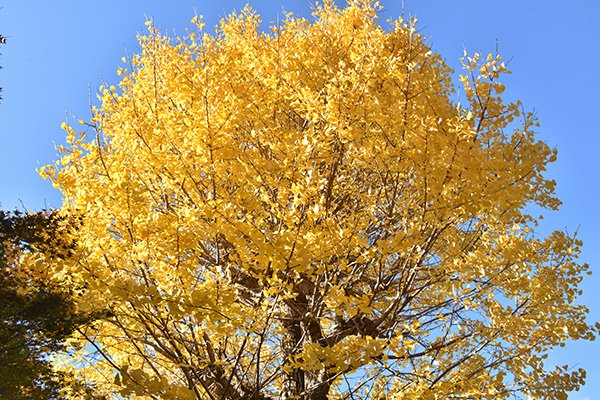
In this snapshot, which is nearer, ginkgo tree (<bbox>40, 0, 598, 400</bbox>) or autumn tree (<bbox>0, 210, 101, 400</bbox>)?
ginkgo tree (<bbox>40, 0, 598, 400</bbox>)

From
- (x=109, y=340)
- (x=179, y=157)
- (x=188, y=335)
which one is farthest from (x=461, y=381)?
(x=109, y=340)

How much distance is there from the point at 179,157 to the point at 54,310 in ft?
6.87

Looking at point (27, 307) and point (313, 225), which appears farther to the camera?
point (27, 307)

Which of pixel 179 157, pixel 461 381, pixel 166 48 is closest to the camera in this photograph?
pixel 179 157

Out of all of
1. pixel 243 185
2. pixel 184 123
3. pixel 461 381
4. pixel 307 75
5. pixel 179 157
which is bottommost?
pixel 461 381

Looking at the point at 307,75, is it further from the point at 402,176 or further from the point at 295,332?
the point at 295,332

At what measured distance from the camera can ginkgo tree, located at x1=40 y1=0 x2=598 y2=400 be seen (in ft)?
9.52

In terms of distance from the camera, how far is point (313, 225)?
3037mm

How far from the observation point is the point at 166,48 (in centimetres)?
528

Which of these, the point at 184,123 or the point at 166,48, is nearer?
the point at 184,123

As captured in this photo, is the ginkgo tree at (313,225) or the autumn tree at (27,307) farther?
the autumn tree at (27,307)

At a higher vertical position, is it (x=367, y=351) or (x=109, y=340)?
(x=109, y=340)

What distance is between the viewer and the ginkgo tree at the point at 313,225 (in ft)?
9.52

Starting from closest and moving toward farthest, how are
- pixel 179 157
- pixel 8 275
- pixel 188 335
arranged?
pixel 179 157
pixel 188 335
pixel 8 275
